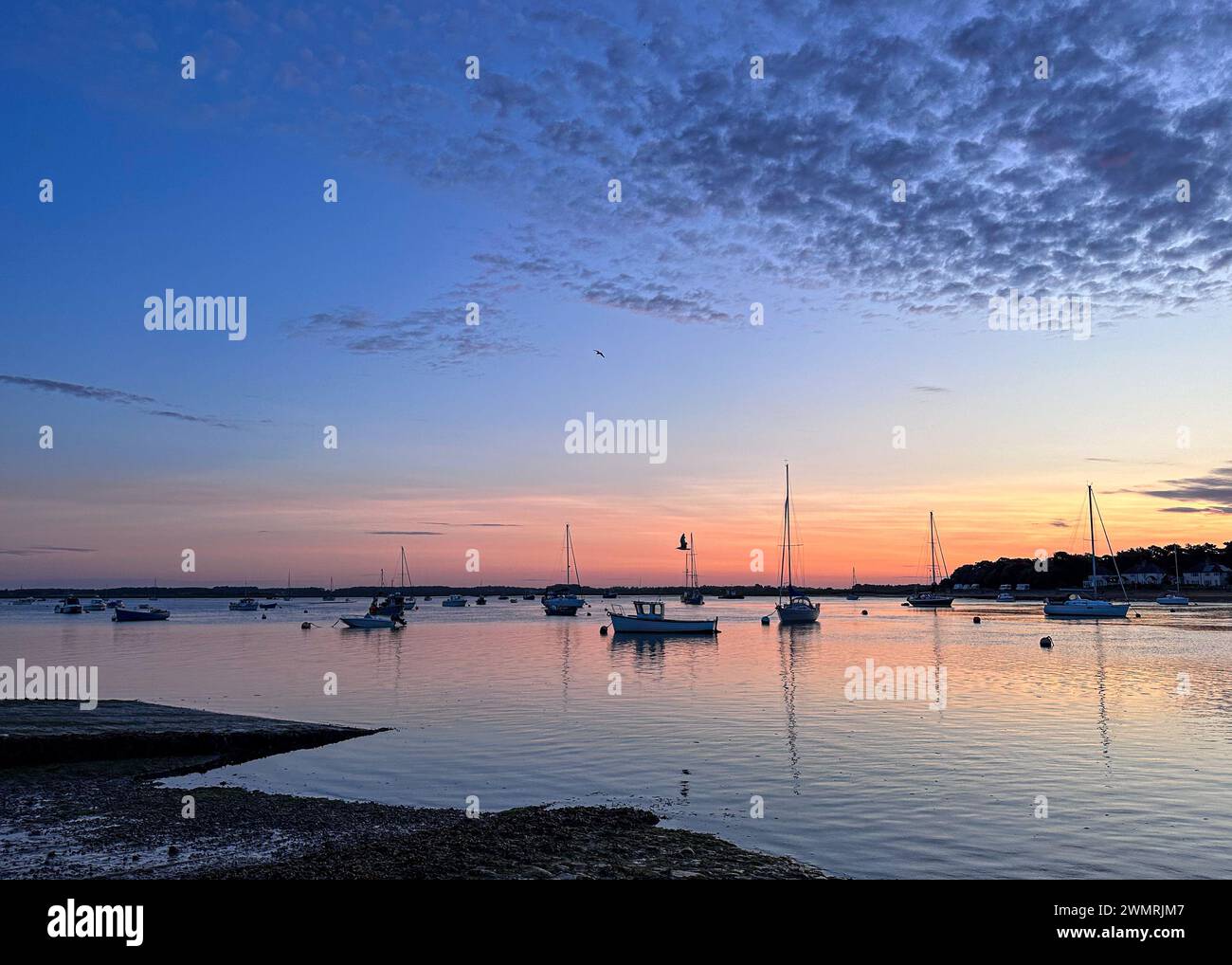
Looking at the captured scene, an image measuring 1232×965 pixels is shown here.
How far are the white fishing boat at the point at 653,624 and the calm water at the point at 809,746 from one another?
22.3 m

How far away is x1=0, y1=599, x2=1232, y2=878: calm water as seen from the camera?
1756 centimetres

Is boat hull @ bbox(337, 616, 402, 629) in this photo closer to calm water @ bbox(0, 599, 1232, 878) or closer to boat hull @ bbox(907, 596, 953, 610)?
calm water @ bbox(0, 599, 1232, 878)

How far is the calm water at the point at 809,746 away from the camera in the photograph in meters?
17.6

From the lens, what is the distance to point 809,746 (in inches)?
1110

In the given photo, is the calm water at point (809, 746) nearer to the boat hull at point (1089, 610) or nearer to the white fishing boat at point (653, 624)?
the white fishing boat at point (653, 624)

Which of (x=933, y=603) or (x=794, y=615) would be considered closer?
(x=794, y=615)

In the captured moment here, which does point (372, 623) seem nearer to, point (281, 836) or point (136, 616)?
point (136, 616)

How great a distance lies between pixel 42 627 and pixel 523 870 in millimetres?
131574

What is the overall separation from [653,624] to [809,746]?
64559mm

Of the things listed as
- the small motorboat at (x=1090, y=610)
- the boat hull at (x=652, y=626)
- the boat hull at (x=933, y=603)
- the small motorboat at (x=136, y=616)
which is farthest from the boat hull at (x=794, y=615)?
the small motorboat at (x=136, y=616)

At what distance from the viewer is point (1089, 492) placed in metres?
124

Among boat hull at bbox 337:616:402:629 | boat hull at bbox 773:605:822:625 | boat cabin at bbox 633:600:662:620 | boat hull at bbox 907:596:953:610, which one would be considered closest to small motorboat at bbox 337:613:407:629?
boat hull at bbox 337:616:402:629

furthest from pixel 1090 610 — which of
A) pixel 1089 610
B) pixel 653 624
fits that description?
pixel 653 624
